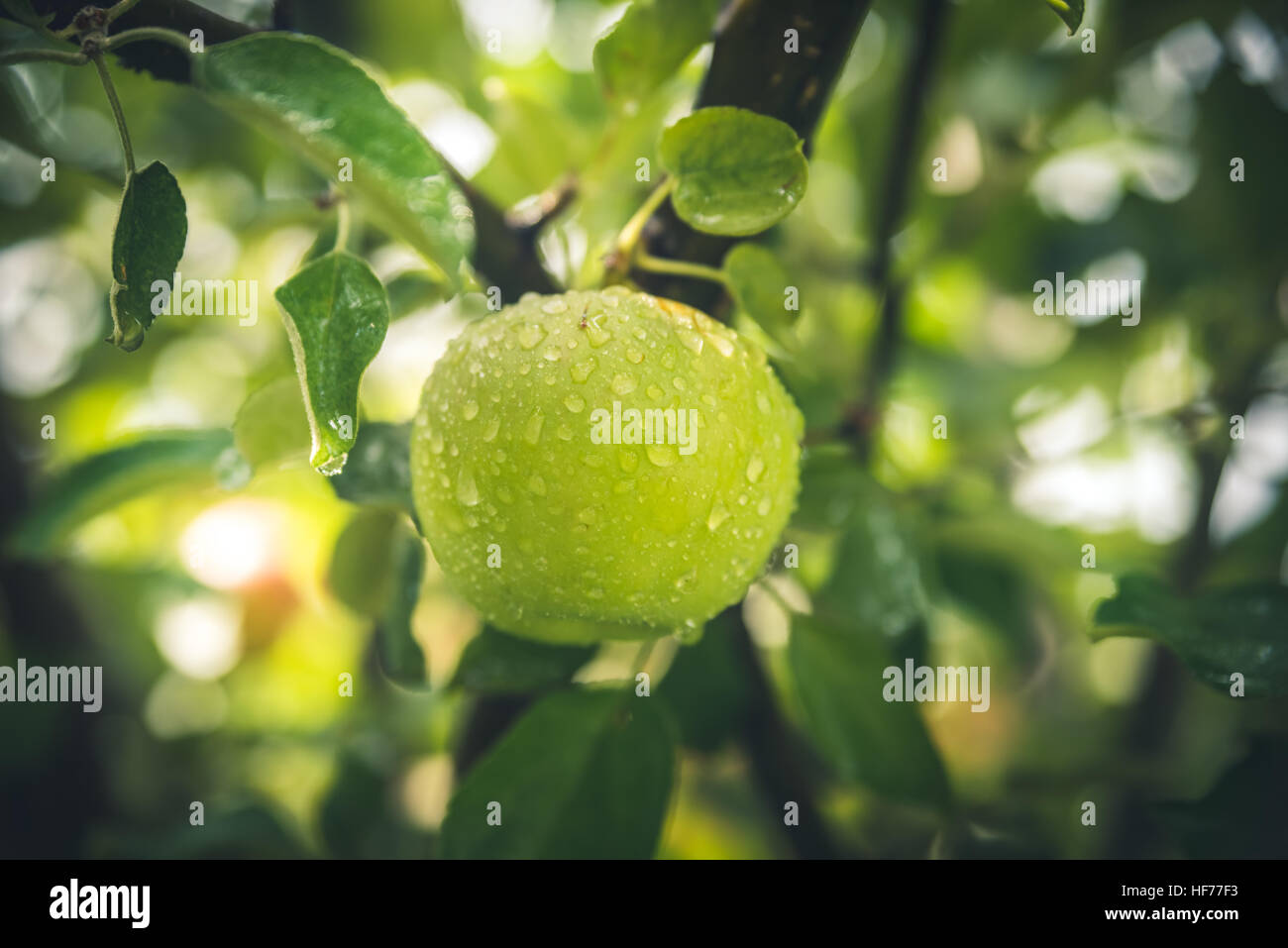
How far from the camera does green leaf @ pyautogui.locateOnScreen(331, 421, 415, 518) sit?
20.1 inches

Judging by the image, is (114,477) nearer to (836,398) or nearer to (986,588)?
(836,398)

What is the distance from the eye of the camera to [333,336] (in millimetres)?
358

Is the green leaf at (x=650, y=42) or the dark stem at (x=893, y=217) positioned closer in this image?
the green leaf at (x=650, y=42)

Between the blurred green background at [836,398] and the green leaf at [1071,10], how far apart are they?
288mm

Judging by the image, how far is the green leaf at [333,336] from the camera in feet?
1.08

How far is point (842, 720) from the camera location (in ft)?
2.14

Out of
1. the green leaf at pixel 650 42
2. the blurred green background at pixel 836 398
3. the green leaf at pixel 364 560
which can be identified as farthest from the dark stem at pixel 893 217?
the green leaf at pixel 364 560

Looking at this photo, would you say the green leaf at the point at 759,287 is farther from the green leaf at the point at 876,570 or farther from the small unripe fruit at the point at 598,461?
the green leaf at the point at 876,570

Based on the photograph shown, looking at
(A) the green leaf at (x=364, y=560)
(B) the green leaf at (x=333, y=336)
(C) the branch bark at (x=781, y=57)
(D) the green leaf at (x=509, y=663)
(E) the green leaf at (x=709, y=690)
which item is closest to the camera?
(B) the green leaf at (x=333, y=336)

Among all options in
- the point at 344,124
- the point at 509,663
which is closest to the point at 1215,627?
the point at 509,663

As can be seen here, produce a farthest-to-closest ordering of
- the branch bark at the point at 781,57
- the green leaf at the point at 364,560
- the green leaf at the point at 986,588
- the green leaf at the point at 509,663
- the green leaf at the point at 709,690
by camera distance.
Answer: the green leaf at the point at 986,588 → the green leaf at the point at 709,690 → the green leaf at the point at 364,560 → the green leaf at the point at 509,663 → the branch bark at the point at 781,57

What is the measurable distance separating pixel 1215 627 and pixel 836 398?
1.14 ft
